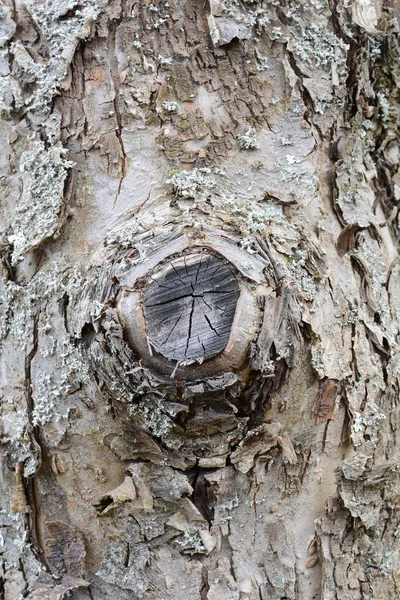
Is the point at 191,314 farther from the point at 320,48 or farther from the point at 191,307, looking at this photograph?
the point at 320,48

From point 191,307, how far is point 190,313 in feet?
0.04

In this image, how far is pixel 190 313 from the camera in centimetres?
120

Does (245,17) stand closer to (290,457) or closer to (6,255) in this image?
(6,255)

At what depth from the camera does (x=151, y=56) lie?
1.43m

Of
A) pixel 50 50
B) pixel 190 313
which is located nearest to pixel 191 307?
pixel 190 313

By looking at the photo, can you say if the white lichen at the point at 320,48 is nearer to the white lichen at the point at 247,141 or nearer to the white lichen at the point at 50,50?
the white lichen at the point at 247,141

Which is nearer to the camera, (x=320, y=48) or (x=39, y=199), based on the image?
(x=39, y=199)

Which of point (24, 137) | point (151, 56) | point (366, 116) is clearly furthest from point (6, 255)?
point (366, 116)

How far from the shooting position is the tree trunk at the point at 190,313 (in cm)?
124

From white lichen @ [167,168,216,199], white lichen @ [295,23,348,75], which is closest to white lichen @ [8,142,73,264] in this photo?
white lichen @ [167,168,216,199]

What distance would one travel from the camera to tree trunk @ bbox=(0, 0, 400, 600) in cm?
124

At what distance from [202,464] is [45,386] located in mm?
366

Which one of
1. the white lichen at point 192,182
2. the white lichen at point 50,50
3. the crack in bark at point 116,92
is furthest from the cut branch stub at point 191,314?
the white lichen at point 50,50

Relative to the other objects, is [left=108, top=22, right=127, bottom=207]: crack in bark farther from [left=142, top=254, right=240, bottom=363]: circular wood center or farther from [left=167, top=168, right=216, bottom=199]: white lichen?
[left=142, top=254, right=240, bottom=363]: circular wood center
